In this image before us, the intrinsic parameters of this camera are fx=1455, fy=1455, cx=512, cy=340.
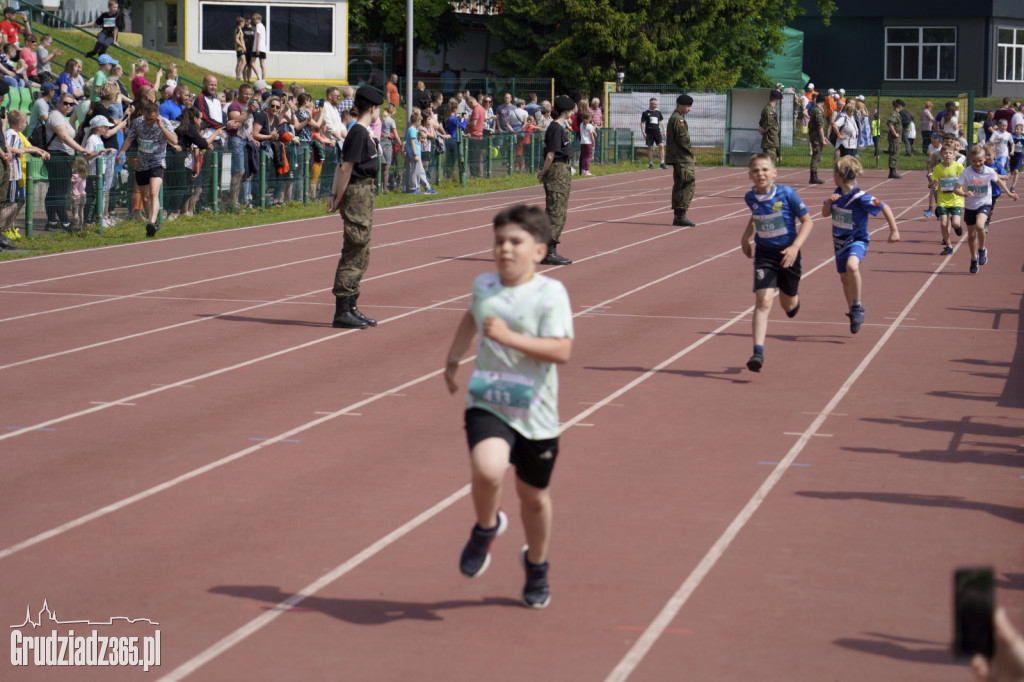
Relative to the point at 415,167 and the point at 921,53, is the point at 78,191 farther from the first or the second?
the point at 921,53

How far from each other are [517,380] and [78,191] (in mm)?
16289

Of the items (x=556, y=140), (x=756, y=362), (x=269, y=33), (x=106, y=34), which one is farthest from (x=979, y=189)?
(x=269, y=33)

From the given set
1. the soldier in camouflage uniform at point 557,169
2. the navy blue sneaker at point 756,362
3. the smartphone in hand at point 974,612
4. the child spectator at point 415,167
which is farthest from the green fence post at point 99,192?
the smartphone in hand at point 974,612

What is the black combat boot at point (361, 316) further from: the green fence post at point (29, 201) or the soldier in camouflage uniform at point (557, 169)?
the green fence post at point (29, 201)

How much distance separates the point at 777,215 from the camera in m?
12.1

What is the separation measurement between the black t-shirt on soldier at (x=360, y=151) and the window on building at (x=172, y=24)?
34.6m

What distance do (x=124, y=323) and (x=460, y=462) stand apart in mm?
6354

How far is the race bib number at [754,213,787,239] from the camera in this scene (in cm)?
1206

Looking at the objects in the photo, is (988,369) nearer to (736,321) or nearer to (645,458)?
(736,321)

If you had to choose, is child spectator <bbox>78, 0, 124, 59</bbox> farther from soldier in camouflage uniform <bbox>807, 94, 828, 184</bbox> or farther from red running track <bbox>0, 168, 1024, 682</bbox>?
red running track <bbox>0, 168, 1024, 682</bbox>

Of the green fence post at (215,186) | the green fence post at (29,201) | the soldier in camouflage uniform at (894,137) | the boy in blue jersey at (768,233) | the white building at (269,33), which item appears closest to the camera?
the boy in blue jersey at (768,233)

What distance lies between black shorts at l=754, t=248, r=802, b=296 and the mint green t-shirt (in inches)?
246

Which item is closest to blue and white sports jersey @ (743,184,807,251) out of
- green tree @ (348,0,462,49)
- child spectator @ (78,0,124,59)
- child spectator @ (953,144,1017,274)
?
child spectator @ (953,144,1017,274)

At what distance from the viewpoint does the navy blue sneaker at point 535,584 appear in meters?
6.30
